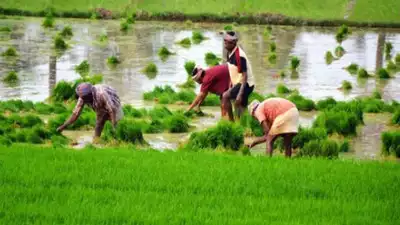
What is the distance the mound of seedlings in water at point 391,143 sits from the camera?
12672 millimetres

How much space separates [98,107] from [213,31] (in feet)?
71.7

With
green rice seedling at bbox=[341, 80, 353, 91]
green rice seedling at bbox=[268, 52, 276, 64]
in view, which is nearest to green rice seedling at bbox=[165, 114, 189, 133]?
green rice seedling at bbox=[341, 80, 353, 91]

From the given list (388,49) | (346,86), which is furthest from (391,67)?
(346,86)

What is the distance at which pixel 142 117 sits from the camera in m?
15.8

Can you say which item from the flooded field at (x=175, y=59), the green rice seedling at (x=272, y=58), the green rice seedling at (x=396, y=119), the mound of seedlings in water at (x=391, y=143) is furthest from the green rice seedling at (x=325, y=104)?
the green rice seedling at (x=272, y=58)

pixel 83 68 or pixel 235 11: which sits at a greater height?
pixel 235 11

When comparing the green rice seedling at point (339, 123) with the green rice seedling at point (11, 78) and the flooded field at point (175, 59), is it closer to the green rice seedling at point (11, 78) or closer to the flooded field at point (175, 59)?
the flooded field at point (175, 59)

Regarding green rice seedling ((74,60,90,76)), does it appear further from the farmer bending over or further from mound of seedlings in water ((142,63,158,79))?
the farmer bending over

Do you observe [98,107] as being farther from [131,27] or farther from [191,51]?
[131,27]

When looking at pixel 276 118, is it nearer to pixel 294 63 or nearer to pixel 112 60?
pixel 294 63

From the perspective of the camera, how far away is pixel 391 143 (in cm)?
1280

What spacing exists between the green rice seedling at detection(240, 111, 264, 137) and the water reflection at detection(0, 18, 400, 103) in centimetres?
416

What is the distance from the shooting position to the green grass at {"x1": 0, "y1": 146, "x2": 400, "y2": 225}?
812cm

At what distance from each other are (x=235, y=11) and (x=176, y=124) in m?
23.9
